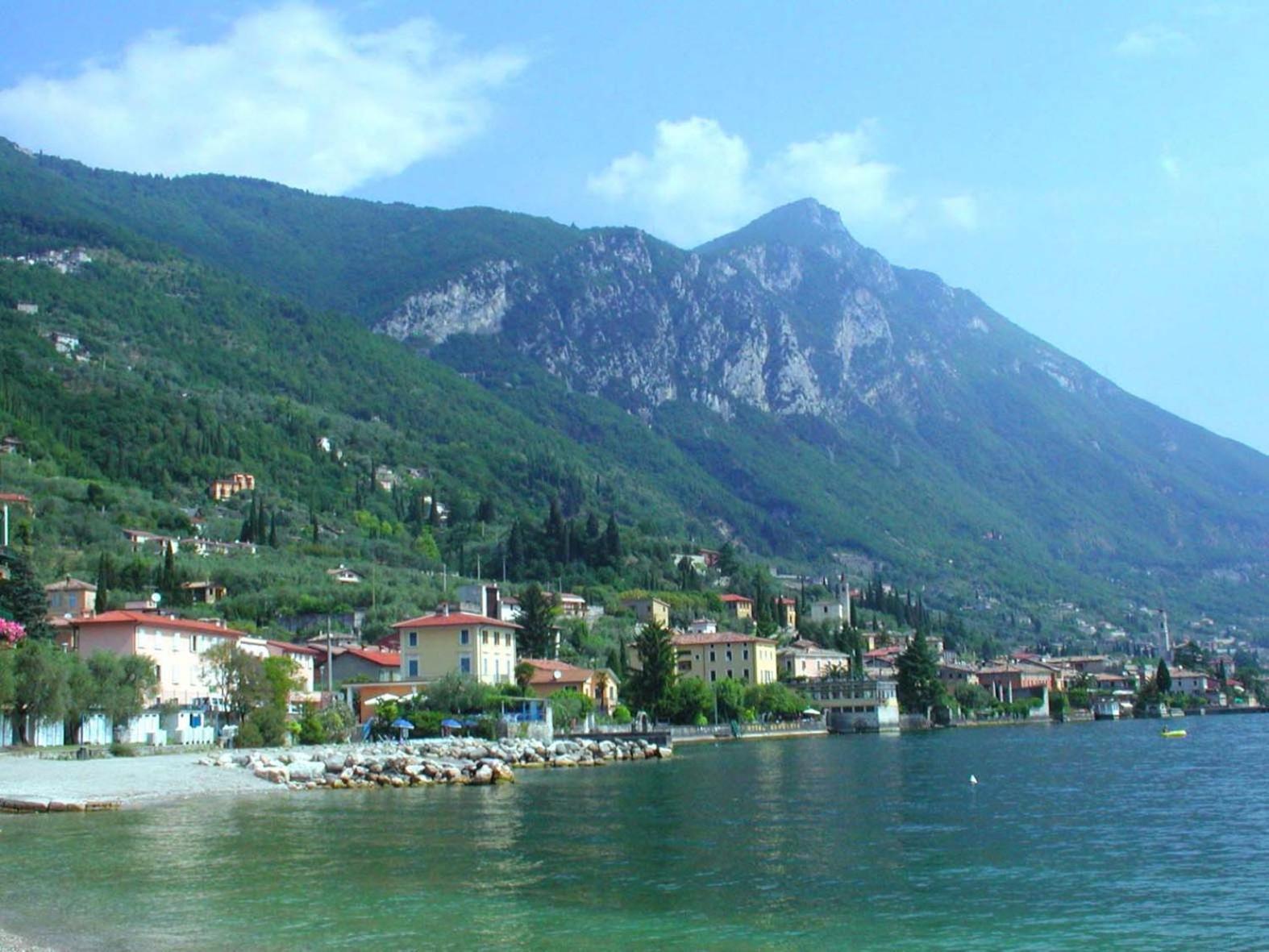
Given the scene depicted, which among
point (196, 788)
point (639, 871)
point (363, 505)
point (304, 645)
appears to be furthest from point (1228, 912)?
point (363, 505)

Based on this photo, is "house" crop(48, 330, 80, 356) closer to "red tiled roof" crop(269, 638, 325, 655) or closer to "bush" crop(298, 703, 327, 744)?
"red tiled roof" crop(269, 638, 325, 655)

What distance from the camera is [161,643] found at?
6262 cm

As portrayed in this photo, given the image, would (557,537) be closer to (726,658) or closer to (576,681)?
(726,658)

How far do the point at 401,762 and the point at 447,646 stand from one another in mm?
24120

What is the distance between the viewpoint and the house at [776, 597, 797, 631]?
143 m

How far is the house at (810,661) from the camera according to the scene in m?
119

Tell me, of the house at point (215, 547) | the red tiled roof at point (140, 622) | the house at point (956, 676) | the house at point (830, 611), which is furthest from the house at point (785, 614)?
the red tiled roof at point (140, 622)

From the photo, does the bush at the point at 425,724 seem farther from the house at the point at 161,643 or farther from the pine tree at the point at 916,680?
the pine tree at the point at 916,680

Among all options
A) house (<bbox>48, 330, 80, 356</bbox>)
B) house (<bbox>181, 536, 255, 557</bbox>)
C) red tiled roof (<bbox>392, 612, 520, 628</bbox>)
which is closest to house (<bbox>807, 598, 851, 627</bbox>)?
house (<bbox>181, 536, 255, 557</bbox>)

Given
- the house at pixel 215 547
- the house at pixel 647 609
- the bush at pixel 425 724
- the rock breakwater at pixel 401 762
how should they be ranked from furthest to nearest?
1. the house at pixel 647 609
2. the house at pixel 215 547
3. the bush at pixel 425 724
4. the rock breakwater at pixel 401 762

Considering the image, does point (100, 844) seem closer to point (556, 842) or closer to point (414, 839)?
point (414, 839)

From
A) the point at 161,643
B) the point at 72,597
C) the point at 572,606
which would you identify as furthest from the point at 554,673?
the point at 572,606

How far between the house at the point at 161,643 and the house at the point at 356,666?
1345cm

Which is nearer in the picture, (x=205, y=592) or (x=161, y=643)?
(x=161, y=643)
